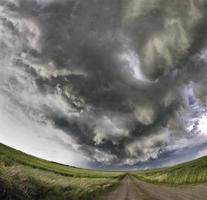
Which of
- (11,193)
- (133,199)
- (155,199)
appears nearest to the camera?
(155,199)

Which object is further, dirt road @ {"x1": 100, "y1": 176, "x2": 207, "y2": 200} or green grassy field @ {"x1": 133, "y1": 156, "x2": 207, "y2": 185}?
green grassy field @ {"x1": 133, "y1": 156, "x2": 207, "y2": 185}

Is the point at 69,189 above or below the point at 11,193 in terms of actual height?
above

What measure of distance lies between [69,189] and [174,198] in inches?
599

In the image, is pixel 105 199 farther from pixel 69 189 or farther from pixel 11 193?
pixel 69 189

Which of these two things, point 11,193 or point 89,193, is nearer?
point 11,193

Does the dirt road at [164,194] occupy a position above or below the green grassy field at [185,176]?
below

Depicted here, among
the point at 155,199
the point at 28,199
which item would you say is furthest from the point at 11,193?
the point at 155,199

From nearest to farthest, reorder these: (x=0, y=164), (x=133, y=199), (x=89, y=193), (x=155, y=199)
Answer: (x=155, y=199), (x=133, y=199), (x=89, y=193), (x=0, y=164)

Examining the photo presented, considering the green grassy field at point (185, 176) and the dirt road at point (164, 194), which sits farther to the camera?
the green grassy field at point (185, 176)

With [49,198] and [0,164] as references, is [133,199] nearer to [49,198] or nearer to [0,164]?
[49,198]

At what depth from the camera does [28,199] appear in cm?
2612

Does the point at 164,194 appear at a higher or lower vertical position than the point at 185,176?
lower

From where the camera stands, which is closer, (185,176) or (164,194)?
(164,194)

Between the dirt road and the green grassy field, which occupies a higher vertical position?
the green grassy field
